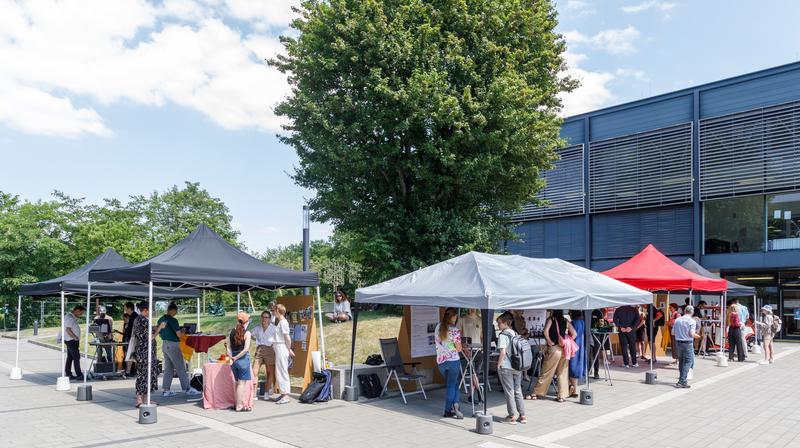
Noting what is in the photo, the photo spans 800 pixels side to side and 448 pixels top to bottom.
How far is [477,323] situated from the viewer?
37.6ft

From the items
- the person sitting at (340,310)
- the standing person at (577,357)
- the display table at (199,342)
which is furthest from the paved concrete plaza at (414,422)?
the person sitting at (340,310)

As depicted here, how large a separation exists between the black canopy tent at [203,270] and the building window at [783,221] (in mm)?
22679

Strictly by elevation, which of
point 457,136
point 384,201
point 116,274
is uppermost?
point 457,136

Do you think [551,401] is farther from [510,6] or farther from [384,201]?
[510,6]

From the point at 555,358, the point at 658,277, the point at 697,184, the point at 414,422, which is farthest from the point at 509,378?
the point at 697,184

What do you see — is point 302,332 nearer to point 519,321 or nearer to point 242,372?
point 242,372

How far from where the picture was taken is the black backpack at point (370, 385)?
36.1ft

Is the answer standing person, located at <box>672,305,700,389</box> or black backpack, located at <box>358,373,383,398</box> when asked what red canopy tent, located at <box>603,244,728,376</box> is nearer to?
standing person, located at <box>672,305,700,389</box>

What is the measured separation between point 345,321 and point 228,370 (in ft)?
31.4

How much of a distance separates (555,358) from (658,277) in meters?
5.87

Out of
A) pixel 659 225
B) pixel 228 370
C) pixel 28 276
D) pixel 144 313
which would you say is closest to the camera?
pixel 228 370

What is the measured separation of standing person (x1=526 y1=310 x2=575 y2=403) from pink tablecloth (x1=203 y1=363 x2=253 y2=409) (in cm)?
535

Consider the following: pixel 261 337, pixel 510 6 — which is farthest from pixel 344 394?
pixel 510 6

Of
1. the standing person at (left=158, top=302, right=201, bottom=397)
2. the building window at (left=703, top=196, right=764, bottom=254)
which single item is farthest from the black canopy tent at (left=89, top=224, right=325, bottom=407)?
the building window at (left=703, top=196, right=764, bottom=254)
